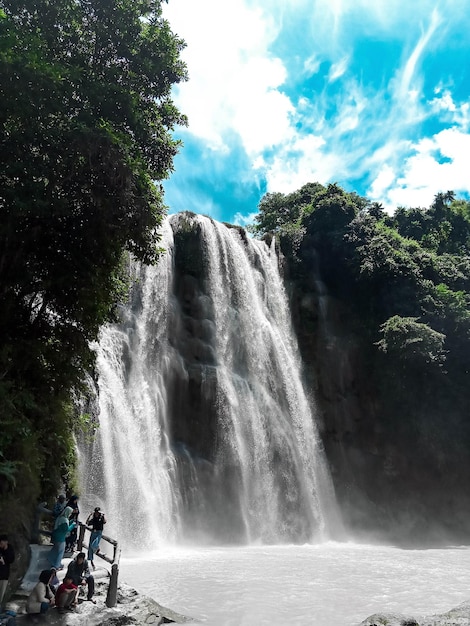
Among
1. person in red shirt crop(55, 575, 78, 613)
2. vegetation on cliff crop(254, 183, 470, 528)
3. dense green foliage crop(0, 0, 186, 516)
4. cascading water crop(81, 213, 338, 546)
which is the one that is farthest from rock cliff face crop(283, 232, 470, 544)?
person in red shirt crop(55, 575, 78, 613)

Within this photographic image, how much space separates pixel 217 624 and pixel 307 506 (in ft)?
47.5

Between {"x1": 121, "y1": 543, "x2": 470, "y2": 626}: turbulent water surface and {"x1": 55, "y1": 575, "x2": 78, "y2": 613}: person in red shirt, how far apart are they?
6.37ft

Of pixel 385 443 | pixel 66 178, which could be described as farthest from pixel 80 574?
pixel 385 443

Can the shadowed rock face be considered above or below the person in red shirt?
above

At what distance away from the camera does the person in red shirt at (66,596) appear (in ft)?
24.1

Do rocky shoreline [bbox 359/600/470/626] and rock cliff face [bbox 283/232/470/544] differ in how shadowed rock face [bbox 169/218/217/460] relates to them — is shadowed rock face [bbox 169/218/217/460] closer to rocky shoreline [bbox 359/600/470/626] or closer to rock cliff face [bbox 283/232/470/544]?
rock cliff face [bbox 283/232/470/544]

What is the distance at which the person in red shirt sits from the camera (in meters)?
7.35

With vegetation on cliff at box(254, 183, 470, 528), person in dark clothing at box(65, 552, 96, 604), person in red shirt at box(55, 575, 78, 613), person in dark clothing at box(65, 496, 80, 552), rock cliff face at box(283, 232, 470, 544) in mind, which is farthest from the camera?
vegetation on cliff at box(254, 183, 470, 528)

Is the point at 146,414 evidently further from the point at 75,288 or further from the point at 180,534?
the point at 75,288

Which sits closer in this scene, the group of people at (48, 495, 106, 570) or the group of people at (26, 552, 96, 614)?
the group of people at (26, 552, 96, 614)

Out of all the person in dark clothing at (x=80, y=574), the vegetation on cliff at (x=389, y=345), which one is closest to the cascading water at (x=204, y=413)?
the vegetation on cliff at (x=389, y=345)

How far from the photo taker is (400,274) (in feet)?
98.2

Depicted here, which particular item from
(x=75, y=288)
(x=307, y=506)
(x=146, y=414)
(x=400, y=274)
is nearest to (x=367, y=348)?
(x=400, y=274)

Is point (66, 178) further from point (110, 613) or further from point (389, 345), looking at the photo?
point (389, 345)
